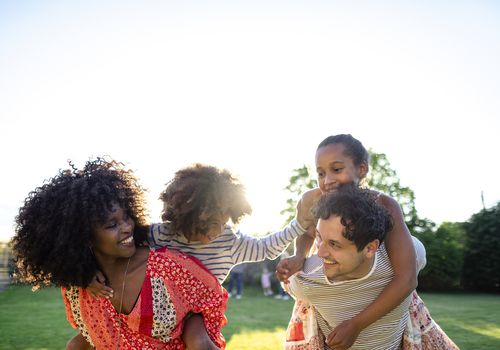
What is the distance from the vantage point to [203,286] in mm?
2414

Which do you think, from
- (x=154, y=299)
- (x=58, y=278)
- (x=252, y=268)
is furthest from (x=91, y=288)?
(x=252, y=268)

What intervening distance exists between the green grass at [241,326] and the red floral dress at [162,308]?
4788mm

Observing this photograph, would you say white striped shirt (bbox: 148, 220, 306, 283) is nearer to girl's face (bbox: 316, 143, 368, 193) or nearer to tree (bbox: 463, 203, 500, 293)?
girl's face (bbox: 316, 143, 368, 193)

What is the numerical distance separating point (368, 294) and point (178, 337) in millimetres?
1014

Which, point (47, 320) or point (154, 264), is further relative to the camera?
point (47, 320)

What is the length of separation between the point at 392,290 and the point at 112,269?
4.77 feet

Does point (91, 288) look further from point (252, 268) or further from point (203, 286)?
Result: point (252, 268)

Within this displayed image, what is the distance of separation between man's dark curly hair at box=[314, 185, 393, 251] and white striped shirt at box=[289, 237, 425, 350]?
0.18 metres

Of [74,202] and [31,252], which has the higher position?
→ [74,202]

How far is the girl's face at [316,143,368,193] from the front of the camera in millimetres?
2855

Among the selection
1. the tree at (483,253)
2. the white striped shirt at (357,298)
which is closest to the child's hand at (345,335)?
the white striped shirt at (357,298)

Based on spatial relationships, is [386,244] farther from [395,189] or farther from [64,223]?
[395,189]

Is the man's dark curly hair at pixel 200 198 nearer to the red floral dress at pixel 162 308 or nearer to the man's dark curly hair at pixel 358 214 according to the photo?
the red floral dress at pixel 162 308

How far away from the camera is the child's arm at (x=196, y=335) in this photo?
230cm
